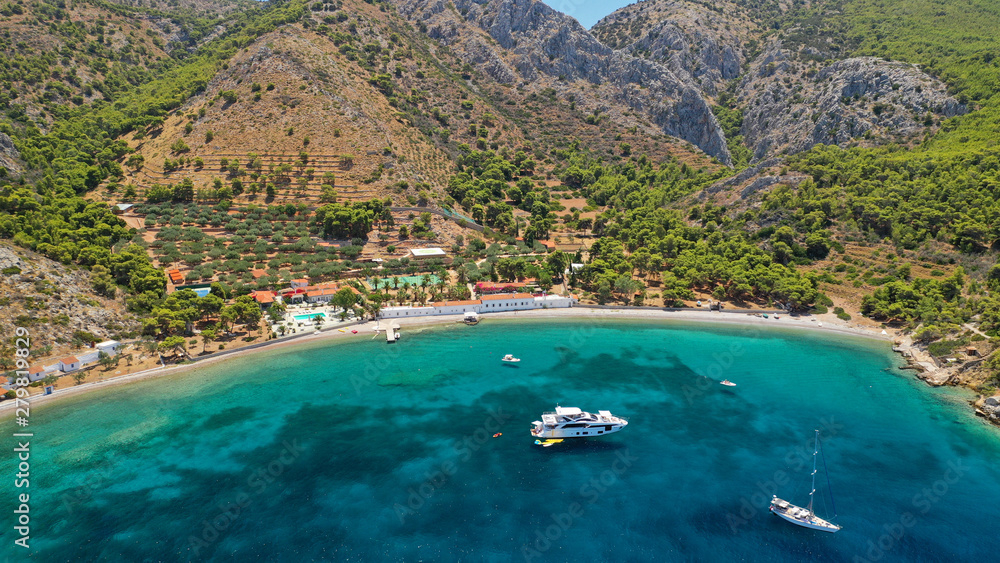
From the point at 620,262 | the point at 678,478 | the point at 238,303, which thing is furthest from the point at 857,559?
the point at 238,303

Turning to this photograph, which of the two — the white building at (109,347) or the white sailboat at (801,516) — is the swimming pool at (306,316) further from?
the white sailboat at (801,516)

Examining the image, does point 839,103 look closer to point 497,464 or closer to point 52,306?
point 497,464

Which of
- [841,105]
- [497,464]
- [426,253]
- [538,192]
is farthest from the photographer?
[841,105]

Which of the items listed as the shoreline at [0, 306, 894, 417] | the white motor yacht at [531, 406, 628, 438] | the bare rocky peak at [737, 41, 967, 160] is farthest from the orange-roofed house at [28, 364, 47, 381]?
the bare rocky peak at [737, 41, 967, 160]

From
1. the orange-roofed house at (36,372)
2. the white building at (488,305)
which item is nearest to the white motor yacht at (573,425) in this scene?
the white building at (488,305)

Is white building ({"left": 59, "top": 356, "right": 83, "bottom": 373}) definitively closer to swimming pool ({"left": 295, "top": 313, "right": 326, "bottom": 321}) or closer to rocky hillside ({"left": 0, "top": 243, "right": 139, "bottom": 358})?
rocky hillside ({"left": 0, "top": 243, "right": 139, "bottom": 358})

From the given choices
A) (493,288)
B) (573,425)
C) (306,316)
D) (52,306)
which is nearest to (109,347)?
(52,306)
